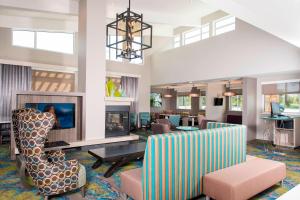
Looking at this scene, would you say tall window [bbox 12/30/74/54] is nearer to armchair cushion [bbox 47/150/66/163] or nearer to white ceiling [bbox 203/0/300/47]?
armchair cushion [bbox 47/150/66/163]

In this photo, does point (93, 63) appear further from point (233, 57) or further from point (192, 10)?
point (233, 57)

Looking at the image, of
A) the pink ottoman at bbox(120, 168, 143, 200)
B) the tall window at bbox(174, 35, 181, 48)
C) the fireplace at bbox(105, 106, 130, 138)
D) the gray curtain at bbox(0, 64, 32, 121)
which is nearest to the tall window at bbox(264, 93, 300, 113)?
the tall window at bbox(174, 35, 181, 48)

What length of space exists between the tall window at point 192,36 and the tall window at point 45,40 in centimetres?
513

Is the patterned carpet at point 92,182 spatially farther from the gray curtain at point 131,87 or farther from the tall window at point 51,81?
the gray curtain at point 131,87

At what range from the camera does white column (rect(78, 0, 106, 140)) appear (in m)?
5.52

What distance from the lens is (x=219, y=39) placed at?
7.54 metres

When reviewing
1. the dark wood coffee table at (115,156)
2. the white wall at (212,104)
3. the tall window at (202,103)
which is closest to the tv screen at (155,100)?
the tall window at (202,103)

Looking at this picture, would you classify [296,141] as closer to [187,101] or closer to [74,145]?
[74,145]

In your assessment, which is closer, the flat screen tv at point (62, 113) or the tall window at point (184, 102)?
the flat screen tv at point (62, 113)

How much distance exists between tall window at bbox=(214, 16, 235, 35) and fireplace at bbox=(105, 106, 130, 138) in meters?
5.08

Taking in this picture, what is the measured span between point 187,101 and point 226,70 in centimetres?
623

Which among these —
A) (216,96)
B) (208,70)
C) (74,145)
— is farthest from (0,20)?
(216,96)

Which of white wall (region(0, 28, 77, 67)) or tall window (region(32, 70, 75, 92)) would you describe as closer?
white wall (region(0, 28, 77, 67))

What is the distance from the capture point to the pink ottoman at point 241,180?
241cm
